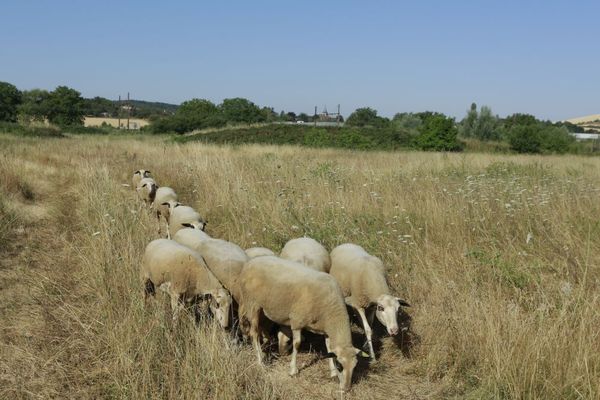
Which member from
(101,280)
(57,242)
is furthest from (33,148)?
(101,280)

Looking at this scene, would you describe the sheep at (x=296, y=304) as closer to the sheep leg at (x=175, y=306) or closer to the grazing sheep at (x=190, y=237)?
the sheep leg at (x=175, y=306)

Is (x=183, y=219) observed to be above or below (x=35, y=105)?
below

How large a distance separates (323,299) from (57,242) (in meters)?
5.59

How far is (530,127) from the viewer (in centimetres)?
3766

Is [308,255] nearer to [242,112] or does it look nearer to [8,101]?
[8,101]

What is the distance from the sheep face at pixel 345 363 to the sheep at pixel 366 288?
0.57 m

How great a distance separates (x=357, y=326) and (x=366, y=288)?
0.66 metres

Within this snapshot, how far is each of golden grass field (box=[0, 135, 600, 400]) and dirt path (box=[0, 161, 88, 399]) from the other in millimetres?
18

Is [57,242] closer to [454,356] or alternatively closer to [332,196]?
[332,196]

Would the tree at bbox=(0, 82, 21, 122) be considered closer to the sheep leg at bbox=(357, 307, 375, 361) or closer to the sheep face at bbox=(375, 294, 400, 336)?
the sheep leg at bbox=(357, 307, 375, 361)

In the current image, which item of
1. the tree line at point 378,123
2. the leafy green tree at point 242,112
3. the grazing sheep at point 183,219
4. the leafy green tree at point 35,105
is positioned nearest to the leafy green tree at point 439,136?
the tree line at point 378,123

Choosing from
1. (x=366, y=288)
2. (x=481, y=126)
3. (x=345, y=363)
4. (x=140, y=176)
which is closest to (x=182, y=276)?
(x=366, y=288)

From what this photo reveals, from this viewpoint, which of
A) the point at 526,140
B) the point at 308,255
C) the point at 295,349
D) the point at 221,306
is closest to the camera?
the point at 295,349

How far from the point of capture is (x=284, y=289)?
446 cm
